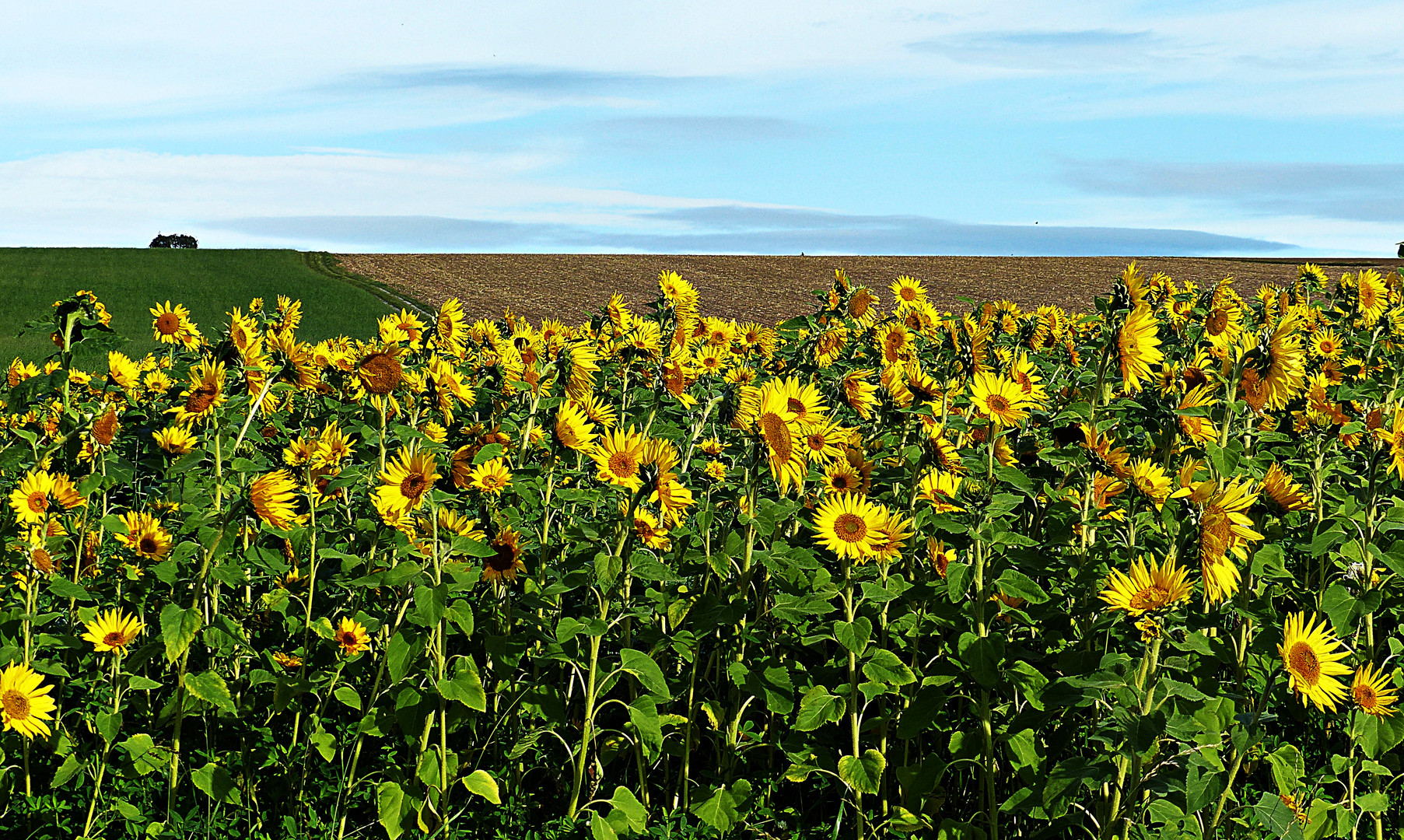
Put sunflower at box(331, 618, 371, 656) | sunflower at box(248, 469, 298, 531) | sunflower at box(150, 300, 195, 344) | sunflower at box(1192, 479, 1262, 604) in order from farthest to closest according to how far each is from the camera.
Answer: sunflower at box(150, 300, 195, 344)
sunflower at box(331, 618, 371, 656)
sunflower at box(248, 469, 298, 531)
sunflower at box(1192, 479, 1262, 604)

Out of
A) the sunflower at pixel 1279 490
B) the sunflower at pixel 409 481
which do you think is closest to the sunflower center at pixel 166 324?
the sunflower at pixel 409 481

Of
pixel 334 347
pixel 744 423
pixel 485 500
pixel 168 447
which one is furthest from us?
pixel 334 347

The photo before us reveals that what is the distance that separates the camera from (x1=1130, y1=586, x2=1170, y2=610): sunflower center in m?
2.84

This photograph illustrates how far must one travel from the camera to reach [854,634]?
3.27 metres

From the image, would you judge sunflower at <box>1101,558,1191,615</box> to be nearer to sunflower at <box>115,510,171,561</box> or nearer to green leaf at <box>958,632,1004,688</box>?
green leaf at <box>958,632,1004,688</box>

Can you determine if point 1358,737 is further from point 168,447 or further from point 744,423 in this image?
point 168,447

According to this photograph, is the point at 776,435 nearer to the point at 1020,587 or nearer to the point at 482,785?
the point at 1020,587

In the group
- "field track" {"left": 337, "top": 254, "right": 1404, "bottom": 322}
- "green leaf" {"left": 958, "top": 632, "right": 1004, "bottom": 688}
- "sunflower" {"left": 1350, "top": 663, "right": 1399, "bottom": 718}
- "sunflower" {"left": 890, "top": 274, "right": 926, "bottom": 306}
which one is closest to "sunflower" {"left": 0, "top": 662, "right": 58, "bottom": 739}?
"green leaf" {"left": 958, "top": 632, "right": 1004, "bottom": 688}

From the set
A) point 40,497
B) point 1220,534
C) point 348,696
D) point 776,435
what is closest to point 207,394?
point 40,497

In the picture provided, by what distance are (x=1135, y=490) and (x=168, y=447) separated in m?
3.46

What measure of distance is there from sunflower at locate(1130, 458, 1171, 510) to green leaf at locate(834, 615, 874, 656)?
94 cm

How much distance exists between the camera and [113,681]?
147 inches

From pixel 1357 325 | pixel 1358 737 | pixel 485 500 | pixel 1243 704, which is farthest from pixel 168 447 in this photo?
pixel 1357 325

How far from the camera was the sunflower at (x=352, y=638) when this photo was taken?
3.72m
